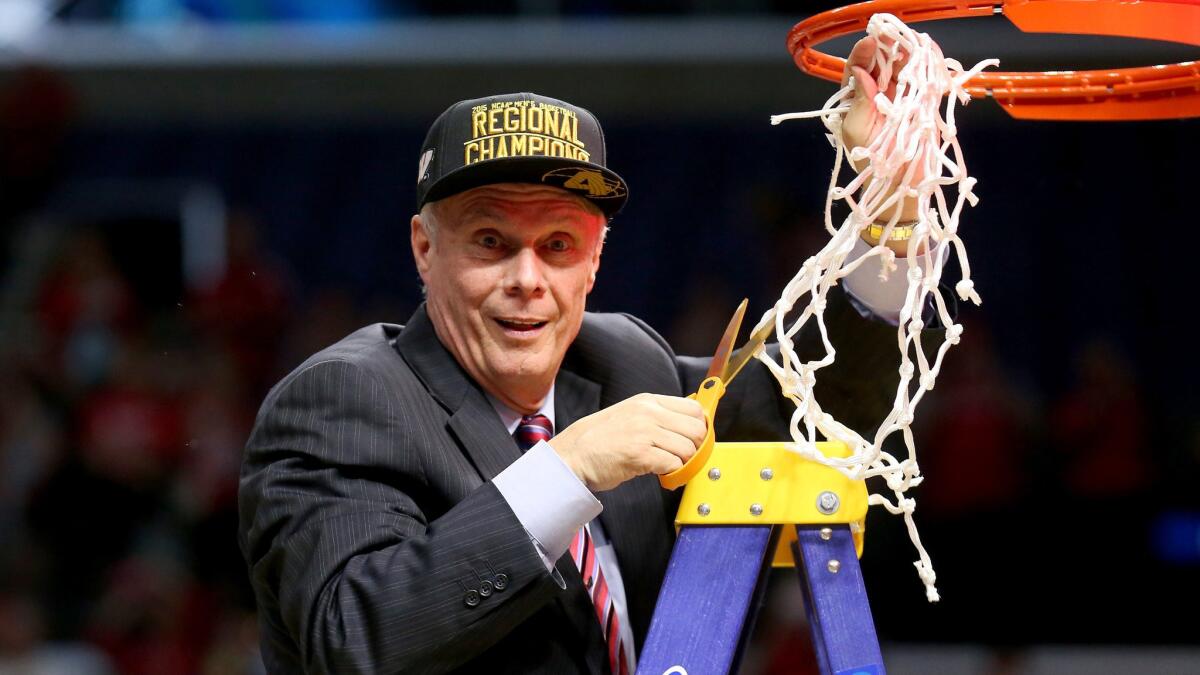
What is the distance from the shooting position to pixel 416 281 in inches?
262

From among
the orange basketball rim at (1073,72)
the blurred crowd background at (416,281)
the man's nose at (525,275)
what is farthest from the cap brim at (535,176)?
the blurred crowd background at (416,281)

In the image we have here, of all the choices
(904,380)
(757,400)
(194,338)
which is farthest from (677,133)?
(904,380)

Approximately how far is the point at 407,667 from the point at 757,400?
784 mm

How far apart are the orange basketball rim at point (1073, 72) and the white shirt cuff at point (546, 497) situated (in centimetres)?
65

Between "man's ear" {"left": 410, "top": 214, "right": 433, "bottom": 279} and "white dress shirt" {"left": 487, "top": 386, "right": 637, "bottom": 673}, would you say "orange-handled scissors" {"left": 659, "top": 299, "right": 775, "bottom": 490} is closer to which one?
"white dress shirt" {"left": 487, "top": 386, "right": 637, "bottom": 673}

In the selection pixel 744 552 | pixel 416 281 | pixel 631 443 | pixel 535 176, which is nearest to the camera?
pixel 631 443

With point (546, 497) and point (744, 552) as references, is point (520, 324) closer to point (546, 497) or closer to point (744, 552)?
point (546, 497)

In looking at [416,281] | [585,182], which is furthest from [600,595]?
[416,281]

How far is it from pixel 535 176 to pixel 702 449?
444 mm

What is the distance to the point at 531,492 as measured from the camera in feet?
6.36

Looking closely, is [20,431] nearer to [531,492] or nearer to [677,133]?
[677,133]

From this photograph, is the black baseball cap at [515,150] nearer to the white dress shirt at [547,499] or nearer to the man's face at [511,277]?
the man's face at [511,277]

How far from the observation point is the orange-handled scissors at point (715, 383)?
6.52 feet

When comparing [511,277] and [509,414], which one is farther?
[509,414]
